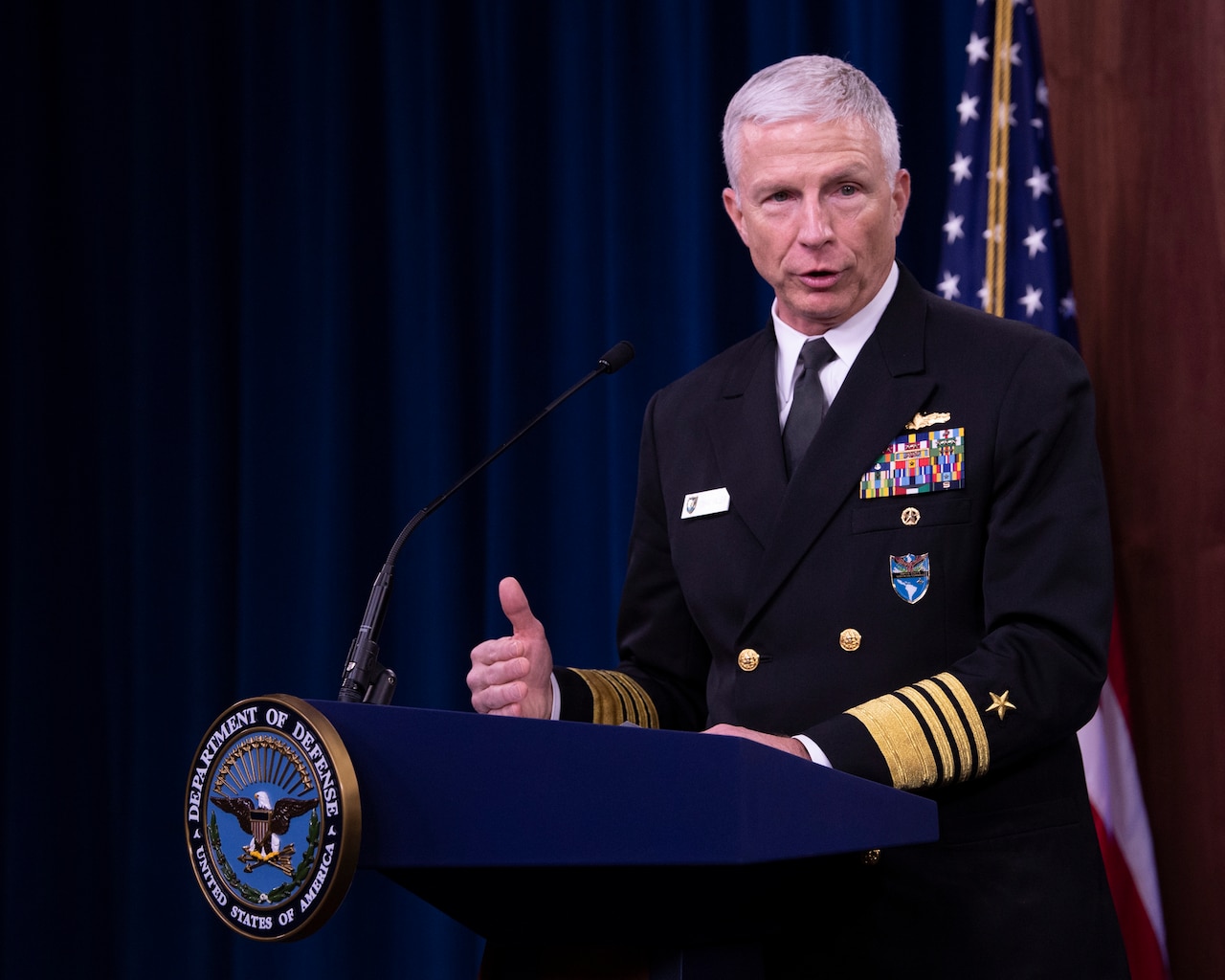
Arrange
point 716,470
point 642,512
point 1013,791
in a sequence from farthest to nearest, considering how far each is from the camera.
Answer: point 642,512 → point 716,470 → point 1013,791

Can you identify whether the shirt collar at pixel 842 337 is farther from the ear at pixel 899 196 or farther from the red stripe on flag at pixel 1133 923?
the red stripe on flag at pixel 1133 923

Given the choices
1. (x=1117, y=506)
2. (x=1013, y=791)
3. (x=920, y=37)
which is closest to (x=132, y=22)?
(x=920, y=37)

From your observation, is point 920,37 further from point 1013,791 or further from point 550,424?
point 1013,791

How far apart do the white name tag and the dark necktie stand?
0.26ft

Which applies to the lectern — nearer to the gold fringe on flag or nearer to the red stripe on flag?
the red stripe on flag

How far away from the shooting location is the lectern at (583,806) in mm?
896

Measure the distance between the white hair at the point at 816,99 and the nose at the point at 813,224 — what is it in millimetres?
93

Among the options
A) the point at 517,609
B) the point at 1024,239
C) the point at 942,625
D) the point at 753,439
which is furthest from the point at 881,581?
the point at 1024,239

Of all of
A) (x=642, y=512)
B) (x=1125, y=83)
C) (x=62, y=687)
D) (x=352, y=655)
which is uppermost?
(x=1125, y=83)

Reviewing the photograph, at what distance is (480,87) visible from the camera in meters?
3.29

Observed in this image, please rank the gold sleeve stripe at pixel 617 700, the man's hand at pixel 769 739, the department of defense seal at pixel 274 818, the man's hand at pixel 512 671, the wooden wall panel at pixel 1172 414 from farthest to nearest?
the wooden wall panel at pixel 1172 414, the gold sleeve stripe at pixel 617 700, the man's hand at pixel 512 671, the man's hand at pixel 769 739, the department of defense seal at pixel 274 818

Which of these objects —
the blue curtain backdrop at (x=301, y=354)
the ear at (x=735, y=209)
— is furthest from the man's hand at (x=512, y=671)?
the blue curtain backdrop at (x=301, y=354)

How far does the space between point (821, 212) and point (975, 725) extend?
0.65m

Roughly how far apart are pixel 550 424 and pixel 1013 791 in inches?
73.1
